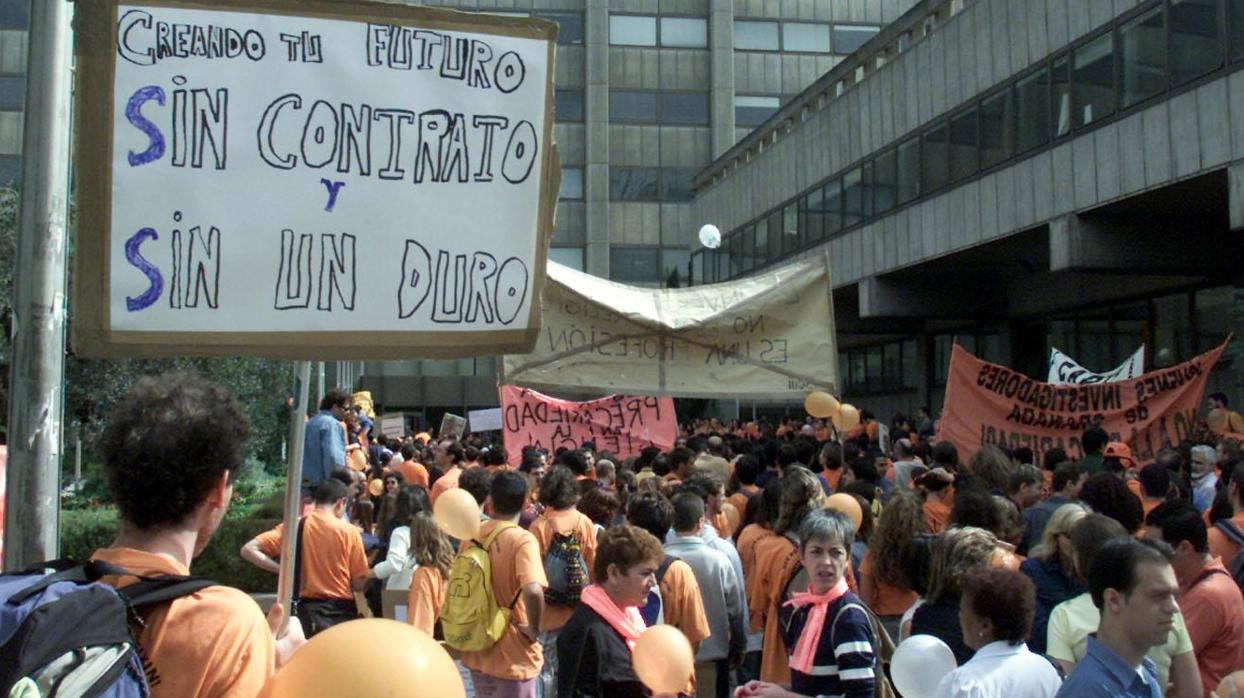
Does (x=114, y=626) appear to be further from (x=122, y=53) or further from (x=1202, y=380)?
(x=1202, y=380)

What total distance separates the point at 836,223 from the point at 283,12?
24.4 meters

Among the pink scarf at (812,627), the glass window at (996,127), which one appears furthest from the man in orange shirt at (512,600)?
the glass window at (996,127)

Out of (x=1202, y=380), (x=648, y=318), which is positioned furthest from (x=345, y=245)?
(x=1202, y=380)

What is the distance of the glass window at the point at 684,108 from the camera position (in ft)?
155

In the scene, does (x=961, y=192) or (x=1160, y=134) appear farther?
(x=961, y=192)

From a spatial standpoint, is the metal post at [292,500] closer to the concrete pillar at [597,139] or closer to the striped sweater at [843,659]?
the striped sweater at [843,659]

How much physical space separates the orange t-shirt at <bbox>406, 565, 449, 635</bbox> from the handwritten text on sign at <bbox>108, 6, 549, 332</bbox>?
146 inches

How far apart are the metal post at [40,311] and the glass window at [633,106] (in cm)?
4310

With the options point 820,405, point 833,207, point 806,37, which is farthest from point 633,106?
point 820,405

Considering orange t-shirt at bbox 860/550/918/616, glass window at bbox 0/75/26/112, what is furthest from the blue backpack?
glass window at bbox 0/75/26/112

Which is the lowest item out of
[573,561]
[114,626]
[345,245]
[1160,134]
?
[573,561]

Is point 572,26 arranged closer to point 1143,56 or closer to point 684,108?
point 684,108

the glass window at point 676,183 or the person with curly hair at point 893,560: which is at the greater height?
the glass window at point 676,183

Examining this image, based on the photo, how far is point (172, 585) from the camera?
244 centimetres
